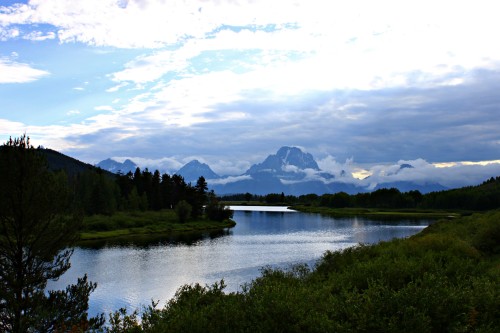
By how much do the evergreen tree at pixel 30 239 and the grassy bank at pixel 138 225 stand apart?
80883mm

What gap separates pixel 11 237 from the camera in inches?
997

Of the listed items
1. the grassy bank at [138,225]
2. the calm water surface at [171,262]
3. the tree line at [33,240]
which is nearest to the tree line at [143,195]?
the grassy bank at [138,225]

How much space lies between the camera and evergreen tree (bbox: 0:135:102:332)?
23984 mm

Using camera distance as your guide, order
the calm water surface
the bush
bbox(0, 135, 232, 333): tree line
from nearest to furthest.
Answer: bbox(0, 135, 232, 333): tree line, the calm water surface, the bush

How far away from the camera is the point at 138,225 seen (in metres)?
133

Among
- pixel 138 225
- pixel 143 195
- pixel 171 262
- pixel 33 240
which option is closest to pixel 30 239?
pixel 33 240

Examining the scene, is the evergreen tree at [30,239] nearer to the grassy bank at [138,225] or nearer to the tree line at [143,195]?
the grassy bank at [138,225]

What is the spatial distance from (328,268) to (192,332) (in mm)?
21744

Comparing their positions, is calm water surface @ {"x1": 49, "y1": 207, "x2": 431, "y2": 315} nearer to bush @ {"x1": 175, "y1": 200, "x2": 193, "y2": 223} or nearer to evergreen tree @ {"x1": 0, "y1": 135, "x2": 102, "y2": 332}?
evergreen tree @ {"x1": 0, "y1": 135, "x2": 102, "y2": 332}

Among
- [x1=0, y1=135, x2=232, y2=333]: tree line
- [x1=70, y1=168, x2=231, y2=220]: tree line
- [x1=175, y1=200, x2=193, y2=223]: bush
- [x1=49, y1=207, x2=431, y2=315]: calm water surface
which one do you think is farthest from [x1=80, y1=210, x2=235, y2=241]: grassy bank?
→ [x1=0, y1=135, x2=232, y2=333]: tree line

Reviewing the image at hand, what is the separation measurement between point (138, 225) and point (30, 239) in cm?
10998

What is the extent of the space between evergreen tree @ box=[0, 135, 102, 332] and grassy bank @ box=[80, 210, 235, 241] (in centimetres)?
8088

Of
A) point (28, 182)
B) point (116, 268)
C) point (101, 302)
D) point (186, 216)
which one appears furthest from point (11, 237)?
point (186, 216)

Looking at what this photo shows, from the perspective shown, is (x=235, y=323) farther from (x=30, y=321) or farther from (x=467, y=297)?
(x=30, y=321)
